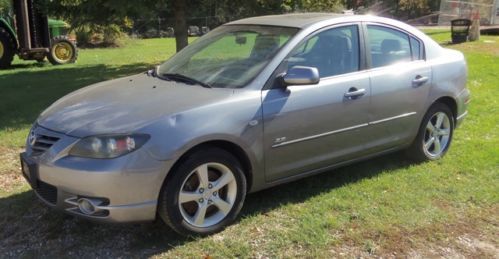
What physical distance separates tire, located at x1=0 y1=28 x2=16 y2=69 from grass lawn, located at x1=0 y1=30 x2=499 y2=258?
397 inches

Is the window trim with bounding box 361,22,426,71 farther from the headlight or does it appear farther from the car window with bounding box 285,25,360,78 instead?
the headlight

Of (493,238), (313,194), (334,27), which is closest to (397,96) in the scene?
(334,27)

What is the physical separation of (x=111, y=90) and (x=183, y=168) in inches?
44.9

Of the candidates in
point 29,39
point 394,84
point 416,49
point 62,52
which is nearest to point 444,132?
point 416,49

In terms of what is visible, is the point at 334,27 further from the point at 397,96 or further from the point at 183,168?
the point at 183,168

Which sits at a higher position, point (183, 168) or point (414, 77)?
point (414, 77)

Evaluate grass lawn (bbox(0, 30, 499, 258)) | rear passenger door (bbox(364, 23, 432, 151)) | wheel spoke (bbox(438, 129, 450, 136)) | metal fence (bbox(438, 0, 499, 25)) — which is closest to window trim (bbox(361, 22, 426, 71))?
rear passenger door (bbox(364, 23, 432, 151))

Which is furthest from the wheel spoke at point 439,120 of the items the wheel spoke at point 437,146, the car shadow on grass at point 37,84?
the car shadow on grass at point 37,84

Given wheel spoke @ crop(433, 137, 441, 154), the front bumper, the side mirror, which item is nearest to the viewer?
the front bumper

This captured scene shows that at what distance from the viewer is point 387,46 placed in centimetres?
532

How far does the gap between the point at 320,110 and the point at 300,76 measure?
16.8 inches

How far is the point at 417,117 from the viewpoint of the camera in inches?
215

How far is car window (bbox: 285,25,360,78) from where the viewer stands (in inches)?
184

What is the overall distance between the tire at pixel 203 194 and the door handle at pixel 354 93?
4.02 ft
